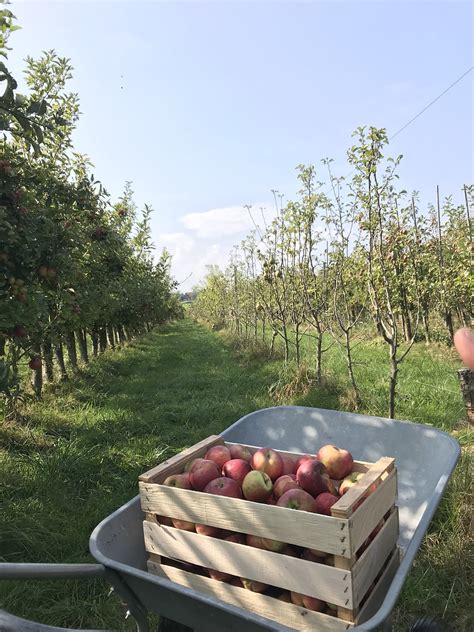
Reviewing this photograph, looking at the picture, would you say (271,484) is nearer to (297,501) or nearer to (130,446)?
(297,501)

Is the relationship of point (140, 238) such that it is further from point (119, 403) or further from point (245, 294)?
point (119, 403)

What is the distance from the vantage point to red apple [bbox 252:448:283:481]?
1838mm

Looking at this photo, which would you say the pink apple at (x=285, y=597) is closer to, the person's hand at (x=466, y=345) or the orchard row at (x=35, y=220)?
the person's hand at (x=466, y=345)

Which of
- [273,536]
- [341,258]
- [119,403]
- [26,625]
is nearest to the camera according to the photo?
[26,625]

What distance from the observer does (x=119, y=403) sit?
680 centimetres

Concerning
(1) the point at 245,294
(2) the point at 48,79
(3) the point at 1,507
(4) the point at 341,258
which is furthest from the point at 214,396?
(1) the point at 245,294

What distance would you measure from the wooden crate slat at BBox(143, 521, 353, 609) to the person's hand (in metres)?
0.73

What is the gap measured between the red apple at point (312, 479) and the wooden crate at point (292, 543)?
16 centimetres

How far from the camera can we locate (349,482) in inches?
67.4

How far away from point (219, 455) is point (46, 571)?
775 mm

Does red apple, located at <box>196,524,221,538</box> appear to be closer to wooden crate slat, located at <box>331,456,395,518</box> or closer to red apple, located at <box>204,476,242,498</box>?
red apple, located at <box>204,476,242,498</box>

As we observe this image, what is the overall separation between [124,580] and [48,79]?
5016 millimetres

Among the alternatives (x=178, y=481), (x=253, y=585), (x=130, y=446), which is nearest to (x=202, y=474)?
(x=178, y=481)

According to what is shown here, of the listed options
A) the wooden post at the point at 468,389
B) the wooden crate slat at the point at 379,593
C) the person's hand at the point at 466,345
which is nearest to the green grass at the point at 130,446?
the wooden post at the point at 468,389
